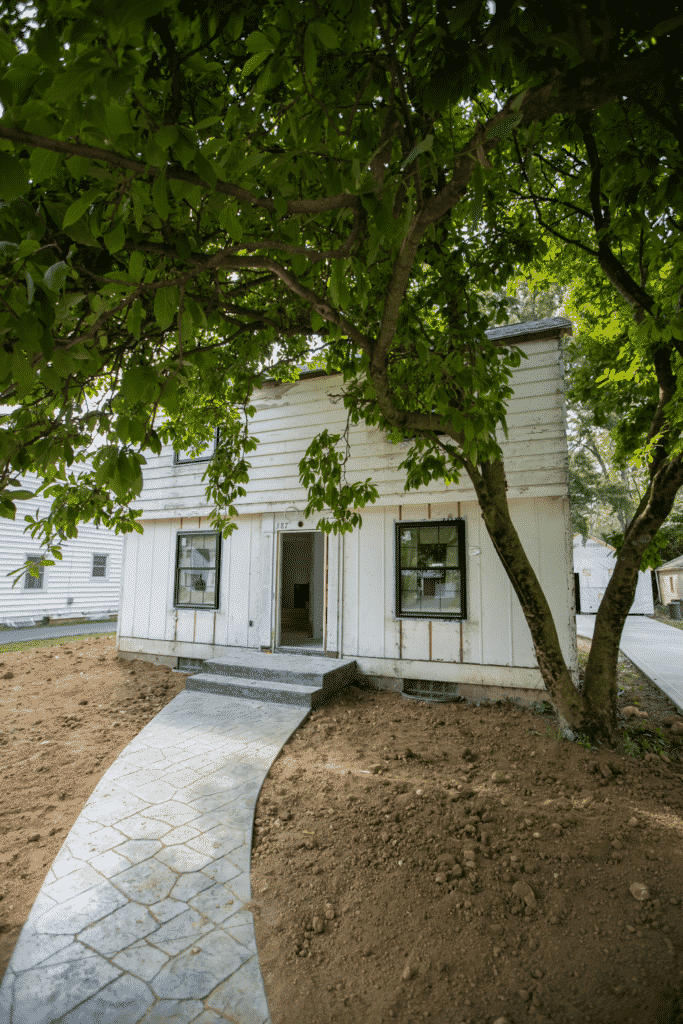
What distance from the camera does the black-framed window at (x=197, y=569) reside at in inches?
385

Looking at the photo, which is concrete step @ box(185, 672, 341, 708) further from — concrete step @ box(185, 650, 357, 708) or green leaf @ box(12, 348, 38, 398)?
green leaf @ box(12, 348, 38, 398)

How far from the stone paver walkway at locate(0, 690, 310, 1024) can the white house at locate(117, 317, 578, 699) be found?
343 centimetres

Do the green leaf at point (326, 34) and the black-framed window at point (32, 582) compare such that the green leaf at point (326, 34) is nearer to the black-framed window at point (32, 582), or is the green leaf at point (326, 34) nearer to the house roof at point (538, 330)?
the house roof at point (538, 330)

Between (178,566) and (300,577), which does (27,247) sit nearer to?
(178,566)

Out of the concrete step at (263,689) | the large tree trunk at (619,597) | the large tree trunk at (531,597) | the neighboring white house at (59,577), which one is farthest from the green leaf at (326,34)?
the neighboring white house at (59,577)

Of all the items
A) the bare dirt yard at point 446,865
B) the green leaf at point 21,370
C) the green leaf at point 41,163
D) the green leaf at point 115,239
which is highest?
the green leaf at point 41,163

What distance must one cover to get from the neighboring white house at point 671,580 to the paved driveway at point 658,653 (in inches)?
400

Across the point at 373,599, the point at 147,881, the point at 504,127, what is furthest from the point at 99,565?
the point at 504,127

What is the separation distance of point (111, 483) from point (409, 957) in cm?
283

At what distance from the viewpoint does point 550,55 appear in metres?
2.28

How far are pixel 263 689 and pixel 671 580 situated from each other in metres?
30.2

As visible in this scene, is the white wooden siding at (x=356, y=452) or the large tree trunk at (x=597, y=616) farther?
the white wooden siding at (x=356, y=452)

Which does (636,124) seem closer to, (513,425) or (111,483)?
(513,425)

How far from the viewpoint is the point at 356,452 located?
8.42m
